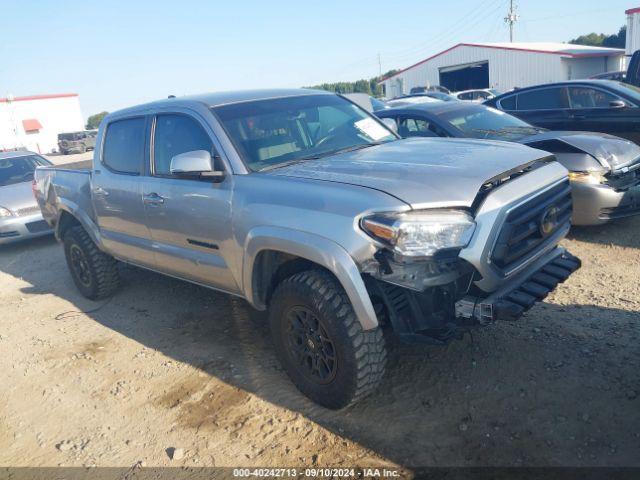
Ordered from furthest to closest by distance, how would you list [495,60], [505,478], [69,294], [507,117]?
[495,60] → [507,117] → [69,294] → [505,478]

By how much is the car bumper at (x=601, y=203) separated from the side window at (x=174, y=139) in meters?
3.76

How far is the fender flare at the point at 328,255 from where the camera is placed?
9.48ft

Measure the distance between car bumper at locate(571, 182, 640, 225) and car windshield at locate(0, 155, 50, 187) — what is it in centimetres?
894

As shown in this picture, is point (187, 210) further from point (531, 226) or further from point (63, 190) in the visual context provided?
point (63, 190)

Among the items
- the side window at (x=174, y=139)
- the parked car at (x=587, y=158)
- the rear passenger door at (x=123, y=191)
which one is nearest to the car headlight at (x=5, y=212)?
the rear passenger door at (x=123, y=191)

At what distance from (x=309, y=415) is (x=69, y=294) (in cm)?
411

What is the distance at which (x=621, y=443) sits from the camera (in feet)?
9.14

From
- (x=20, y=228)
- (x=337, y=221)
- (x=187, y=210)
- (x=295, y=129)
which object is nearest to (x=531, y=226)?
(x=337, y=221)

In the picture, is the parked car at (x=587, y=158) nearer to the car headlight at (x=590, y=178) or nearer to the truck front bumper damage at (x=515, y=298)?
the car headlight at (x=590, y=178)

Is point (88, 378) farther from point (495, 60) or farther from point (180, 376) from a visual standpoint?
point (495, 60)

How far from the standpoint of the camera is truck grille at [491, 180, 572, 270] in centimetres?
299

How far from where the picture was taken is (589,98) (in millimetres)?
8039

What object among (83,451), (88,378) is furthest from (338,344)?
(88,378)

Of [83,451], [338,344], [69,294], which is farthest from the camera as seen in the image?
[69,294]
